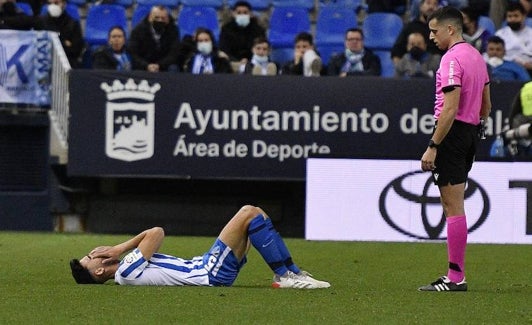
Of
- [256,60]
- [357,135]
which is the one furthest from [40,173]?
[357,135]

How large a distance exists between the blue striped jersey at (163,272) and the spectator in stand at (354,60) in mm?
8584

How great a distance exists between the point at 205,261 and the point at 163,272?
334 millimetres

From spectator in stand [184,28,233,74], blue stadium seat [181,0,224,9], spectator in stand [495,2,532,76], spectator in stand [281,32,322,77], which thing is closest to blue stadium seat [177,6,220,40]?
blue stadium seat [181,0,224,9]

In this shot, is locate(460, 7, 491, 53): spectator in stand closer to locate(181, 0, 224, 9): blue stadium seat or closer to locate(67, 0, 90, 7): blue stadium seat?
locate(181, 0, 224, 9): blue stadium seat

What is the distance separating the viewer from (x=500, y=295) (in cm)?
989

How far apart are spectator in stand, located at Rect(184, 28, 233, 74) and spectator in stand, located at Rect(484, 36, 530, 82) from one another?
357 cm

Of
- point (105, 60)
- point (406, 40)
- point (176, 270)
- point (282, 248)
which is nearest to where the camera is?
→ point (282, 248)

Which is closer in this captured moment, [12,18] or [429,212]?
[429,212]

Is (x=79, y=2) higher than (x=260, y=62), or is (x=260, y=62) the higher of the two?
(x=79, y=2)

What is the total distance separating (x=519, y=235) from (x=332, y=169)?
8.07 ft

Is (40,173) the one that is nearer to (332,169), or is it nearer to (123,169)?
(123,169)

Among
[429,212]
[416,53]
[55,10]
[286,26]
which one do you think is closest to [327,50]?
[286,26]

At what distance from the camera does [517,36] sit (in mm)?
18812

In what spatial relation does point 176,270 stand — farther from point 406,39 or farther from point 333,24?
point 333,24
